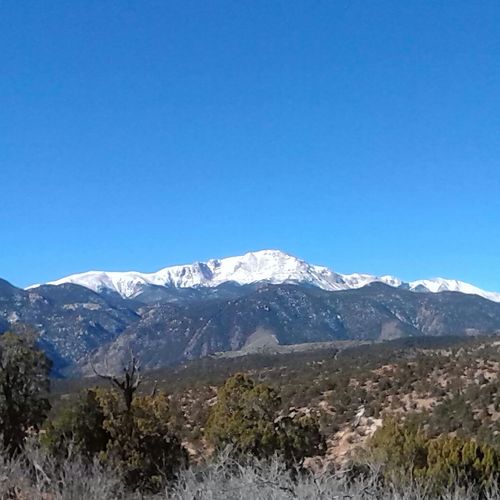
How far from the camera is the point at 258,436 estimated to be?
957 inches

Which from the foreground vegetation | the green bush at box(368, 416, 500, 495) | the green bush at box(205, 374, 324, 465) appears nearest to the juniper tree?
the foreground vegetation

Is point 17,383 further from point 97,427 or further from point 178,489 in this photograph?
point 178,489

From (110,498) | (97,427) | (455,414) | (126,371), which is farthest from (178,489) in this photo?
(455,414)

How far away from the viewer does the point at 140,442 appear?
23875 mm

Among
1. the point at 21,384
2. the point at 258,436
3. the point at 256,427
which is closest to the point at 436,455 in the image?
the point at 258,436

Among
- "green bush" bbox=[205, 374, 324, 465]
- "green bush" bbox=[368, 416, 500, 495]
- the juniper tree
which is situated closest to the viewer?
"green bush" bbox=[368, 416, 500, 495]

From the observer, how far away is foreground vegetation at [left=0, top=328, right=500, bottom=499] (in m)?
10.1

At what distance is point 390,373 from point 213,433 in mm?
23993

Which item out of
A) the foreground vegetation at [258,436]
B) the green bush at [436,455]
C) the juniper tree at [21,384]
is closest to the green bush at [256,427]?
the foreground vegetation at [258,436]

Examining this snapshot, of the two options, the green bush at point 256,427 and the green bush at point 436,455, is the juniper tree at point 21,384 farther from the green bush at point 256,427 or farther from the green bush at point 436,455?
the green bush at point 436,455

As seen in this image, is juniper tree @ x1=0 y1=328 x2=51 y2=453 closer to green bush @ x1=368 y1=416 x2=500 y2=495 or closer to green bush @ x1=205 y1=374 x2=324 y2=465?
green bush @ x1=205 y1=374 x2=324 y2=465

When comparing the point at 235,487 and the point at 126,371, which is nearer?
the point at 235,487

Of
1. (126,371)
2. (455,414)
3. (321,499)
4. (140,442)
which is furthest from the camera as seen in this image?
(455,414)

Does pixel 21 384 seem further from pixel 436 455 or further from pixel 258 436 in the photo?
pixel 436 455
